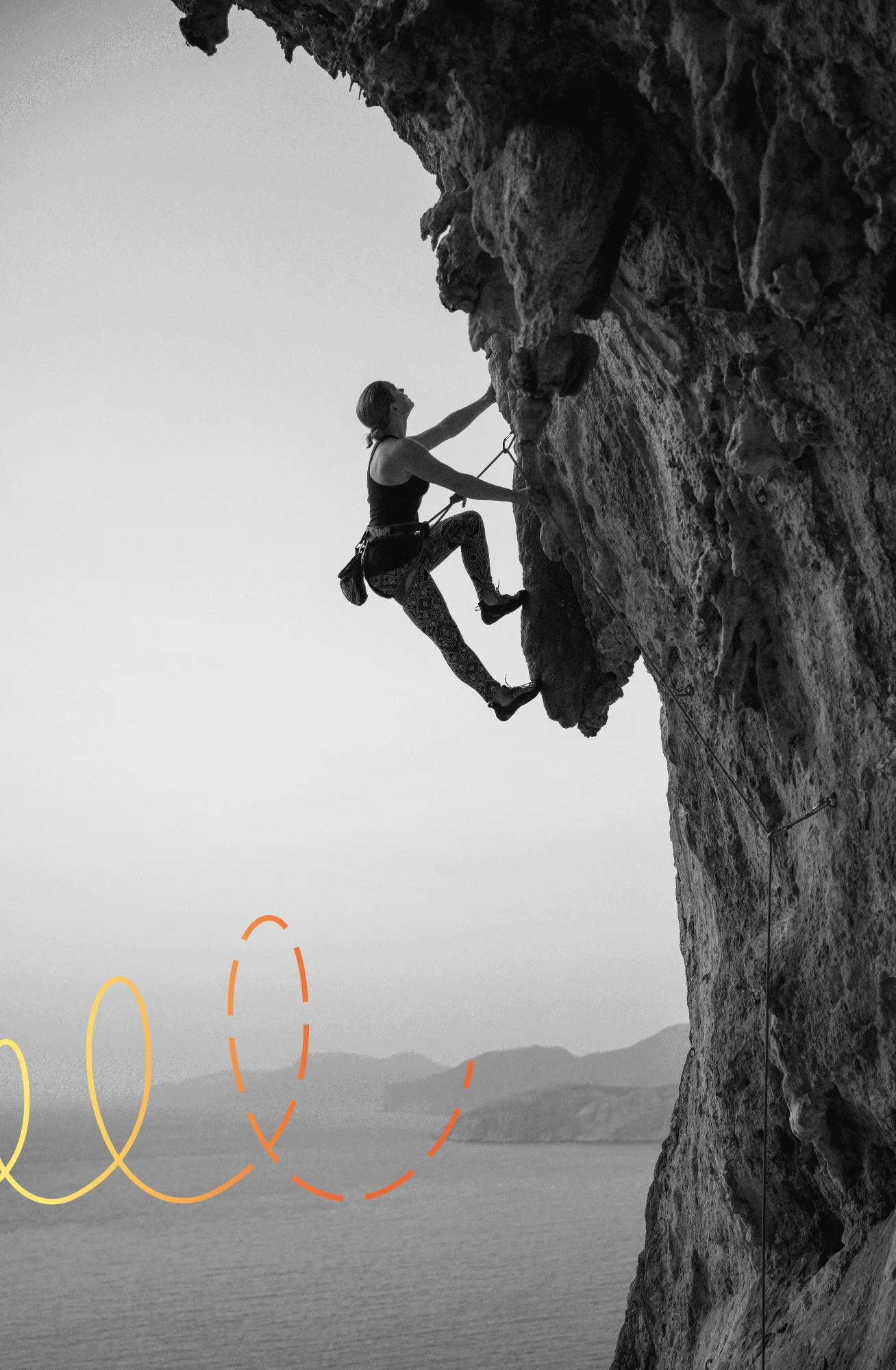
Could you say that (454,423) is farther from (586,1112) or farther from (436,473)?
(586,1112)

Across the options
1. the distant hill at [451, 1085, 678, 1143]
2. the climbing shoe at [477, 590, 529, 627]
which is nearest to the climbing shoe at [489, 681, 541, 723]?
the climbing shoe at [477, 590, 529, 627]

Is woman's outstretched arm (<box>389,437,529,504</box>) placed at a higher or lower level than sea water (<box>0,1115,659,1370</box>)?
higher

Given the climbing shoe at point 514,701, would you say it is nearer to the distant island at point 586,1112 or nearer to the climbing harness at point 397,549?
the climbing harness at point 397,549

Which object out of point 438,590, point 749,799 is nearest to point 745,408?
point 749,799

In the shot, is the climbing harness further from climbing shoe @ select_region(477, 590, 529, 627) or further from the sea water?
the sea water

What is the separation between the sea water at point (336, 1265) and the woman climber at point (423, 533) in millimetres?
12585

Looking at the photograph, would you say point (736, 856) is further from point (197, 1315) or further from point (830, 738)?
point (197, 1315)

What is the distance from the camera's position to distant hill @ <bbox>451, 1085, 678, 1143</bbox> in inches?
1177

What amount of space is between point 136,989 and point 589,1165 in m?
22.2

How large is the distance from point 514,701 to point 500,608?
21.0 inches

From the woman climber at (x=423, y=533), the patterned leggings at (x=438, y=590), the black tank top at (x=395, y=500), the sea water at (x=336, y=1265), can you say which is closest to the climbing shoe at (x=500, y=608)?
the woman climber at (x=423, y=533)

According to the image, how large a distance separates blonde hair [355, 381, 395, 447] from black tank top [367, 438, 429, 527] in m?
0.08

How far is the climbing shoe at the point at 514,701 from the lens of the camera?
5617 mm

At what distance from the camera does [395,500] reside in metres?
5.08
